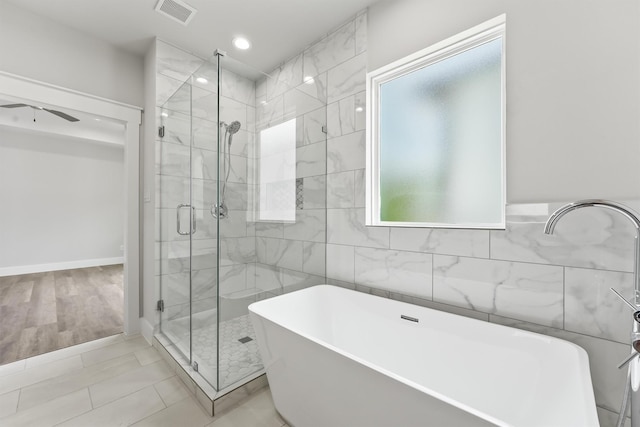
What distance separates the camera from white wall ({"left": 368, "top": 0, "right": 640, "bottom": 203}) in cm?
Answer: 111

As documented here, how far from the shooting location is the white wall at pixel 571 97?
1110 millimetres

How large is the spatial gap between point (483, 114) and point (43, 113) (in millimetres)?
6608

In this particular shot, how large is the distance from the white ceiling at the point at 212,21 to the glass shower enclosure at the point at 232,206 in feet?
1.43

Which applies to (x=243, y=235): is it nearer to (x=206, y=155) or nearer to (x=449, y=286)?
(x=206, y=155)

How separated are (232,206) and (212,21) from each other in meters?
1.58

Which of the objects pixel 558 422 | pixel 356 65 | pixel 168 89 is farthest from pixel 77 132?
pixel 558 422

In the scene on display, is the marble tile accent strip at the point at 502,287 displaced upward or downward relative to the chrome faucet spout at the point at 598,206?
downward

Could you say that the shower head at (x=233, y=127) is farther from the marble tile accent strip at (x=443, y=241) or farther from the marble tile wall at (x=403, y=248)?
the marble tile accent strip at (x=443, y=241)

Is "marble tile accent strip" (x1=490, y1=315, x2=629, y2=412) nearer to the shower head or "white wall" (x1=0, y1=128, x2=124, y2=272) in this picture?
the shower head

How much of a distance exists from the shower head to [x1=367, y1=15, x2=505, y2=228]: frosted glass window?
3.29ft

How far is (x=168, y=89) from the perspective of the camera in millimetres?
2500

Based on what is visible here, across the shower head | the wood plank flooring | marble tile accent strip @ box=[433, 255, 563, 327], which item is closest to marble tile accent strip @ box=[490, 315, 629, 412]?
marble tile accent strip @ box=[433, 255, 563, 327]

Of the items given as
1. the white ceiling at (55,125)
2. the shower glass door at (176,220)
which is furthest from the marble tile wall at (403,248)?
the white ceiling at (55,125)

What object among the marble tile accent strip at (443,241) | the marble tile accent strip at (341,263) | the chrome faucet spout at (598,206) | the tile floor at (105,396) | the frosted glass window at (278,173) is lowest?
the tile floor at (105,396)
